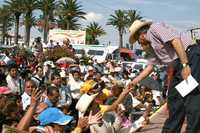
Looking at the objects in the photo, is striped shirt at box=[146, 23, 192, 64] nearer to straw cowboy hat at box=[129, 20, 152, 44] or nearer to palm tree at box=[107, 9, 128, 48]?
straw cowboy hat at box=[129, 20, 152, 44]

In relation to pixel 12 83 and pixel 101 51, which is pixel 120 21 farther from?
pixel 12 83

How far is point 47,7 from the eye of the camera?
2965 inches

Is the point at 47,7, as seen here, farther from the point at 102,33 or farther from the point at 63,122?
the point at 63,122

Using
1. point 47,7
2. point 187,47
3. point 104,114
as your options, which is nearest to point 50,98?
point 104,114

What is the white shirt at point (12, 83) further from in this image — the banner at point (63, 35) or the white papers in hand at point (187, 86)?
the banner at point (63, 35)

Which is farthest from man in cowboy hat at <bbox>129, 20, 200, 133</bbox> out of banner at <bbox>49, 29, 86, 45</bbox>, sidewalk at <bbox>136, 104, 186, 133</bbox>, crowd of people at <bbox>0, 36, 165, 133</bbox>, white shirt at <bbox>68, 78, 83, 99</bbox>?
banner at <bbox>49, 29, 86, 45</bbox>

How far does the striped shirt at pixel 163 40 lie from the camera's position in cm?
546

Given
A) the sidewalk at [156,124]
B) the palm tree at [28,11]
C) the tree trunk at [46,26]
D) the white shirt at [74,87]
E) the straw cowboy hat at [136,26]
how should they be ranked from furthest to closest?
the tree trunk at [46,26]
the palm tree at [28,11]
the white shirt at [74,87]
the sidewalk at [156,124]
the straw cowboy hat at [136,26]

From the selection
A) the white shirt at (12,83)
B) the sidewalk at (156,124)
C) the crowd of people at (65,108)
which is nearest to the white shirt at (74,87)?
the crowd of people at (65,108)

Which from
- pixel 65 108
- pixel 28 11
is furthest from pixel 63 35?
pixel 65 108

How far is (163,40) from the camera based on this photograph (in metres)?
5.46

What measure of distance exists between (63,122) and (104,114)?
2.02m

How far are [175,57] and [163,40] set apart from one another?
26 centimetres

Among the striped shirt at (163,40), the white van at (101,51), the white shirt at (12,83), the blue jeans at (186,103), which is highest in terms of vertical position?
the striped shirt at (163,40)
